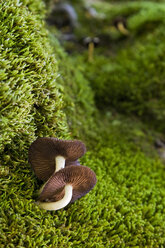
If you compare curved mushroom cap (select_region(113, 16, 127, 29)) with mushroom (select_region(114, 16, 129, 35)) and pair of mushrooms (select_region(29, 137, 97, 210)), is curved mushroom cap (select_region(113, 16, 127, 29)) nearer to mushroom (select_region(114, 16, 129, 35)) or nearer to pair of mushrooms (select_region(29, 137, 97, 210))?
mushroom (select_region(114, 16, 129, 35))

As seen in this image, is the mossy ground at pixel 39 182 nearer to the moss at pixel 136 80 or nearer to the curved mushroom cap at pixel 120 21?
the moss at pixel 136 80

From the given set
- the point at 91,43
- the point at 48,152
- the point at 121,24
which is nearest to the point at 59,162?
the point at 48,152

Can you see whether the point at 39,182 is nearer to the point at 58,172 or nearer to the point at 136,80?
the point at 58,172

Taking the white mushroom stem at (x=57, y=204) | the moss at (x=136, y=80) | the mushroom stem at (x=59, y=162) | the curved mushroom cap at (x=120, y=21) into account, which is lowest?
the moss at (x=136, y=80)

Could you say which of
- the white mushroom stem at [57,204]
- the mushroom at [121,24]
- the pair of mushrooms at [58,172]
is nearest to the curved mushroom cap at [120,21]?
the mushroom at [121,24]

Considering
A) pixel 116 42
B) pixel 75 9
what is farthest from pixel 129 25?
pixel 75 9

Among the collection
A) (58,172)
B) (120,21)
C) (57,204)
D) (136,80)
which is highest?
(58,172)

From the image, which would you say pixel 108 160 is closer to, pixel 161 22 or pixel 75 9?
pixel 161 22

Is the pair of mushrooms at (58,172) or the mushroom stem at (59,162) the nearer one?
the pair of mushrooms at (58,172)
